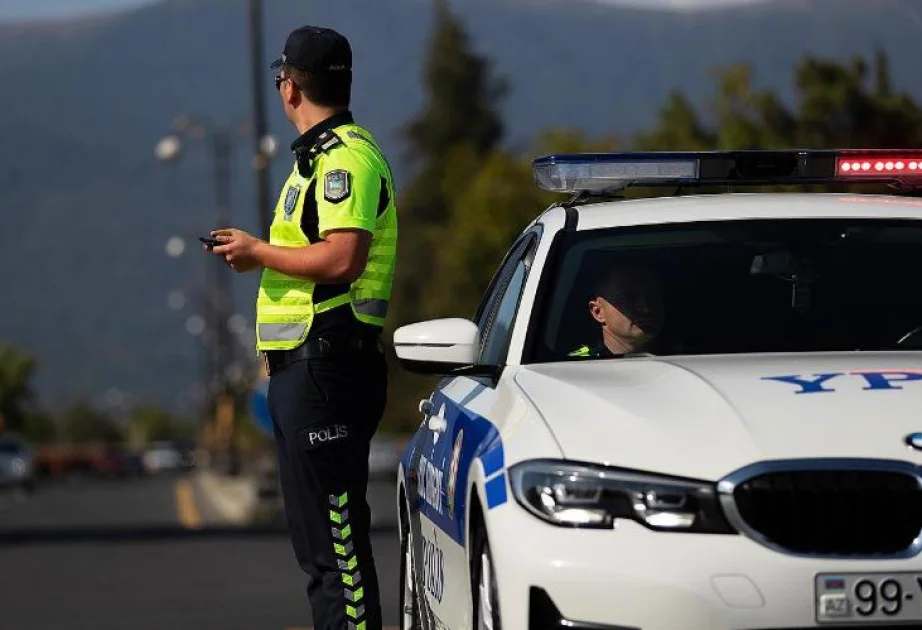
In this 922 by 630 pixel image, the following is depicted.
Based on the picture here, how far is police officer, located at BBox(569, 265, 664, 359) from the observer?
778cm

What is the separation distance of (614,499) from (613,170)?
218cm

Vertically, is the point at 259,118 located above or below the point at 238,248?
below

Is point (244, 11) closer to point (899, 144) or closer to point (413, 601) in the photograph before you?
point (899, 144)

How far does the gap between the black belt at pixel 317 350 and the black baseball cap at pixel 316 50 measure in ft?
2.84

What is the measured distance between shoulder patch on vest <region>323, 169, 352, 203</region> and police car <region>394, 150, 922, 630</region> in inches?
23.3

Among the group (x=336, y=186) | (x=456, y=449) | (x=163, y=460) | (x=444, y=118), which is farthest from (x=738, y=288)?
(x=163, y=460)

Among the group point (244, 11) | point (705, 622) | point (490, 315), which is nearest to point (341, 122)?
point (490, 315)

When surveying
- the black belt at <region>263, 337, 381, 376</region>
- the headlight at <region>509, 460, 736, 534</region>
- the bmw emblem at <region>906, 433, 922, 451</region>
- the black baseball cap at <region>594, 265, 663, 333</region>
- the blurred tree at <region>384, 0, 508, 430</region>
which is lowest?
the blurred tree at <region>384, 0, 508, 430</region>

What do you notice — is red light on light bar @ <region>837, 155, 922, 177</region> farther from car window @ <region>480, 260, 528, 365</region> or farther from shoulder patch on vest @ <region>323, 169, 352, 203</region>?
shoulder patch on vest @ <region>323, 169, 352, 203</region>

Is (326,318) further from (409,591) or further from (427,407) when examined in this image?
(409,591)

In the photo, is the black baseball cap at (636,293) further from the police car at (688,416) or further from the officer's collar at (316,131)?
the officer's collar at (316,131)

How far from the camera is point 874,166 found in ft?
27.7

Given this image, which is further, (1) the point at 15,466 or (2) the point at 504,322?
(1) the point at 15,466

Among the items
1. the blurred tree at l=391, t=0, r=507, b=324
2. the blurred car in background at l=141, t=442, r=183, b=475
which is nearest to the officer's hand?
the blurred tree at l=391, t=0, r=507, b=324
